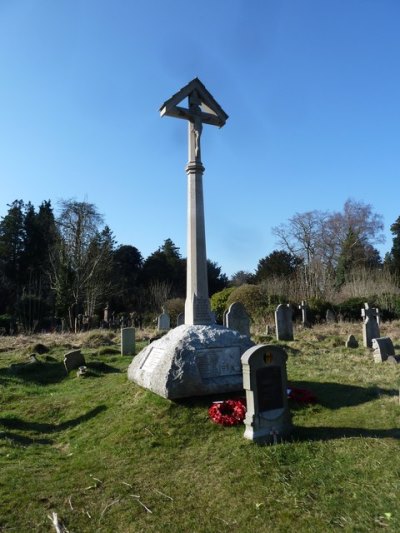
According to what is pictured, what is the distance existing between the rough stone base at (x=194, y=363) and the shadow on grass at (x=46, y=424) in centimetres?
105

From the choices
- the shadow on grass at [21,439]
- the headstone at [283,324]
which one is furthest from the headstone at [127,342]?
the shadow on grass at [21,439]

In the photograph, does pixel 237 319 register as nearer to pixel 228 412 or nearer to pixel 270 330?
pixel 270 330

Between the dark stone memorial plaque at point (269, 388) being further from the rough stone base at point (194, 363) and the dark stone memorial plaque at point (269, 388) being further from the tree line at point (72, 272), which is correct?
the tree line at point (72, 272)

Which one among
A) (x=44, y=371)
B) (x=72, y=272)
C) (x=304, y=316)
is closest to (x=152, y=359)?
(x=44, y=371)

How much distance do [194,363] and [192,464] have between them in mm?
2295

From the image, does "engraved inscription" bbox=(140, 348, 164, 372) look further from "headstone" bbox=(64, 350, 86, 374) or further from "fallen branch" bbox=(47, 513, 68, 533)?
"headstone" bbox=(64, 350, 86, 374)

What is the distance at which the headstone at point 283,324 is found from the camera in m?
17.2

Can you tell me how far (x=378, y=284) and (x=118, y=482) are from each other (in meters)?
29.2

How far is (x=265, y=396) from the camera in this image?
6340 mm

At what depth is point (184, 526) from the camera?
13.6 ft

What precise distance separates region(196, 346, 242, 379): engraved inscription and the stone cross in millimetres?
969

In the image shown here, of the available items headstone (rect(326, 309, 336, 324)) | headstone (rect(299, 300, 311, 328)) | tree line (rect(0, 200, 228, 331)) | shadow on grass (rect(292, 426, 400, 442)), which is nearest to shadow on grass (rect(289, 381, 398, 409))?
shadow on grass (rect(292, 426, 400, 442))

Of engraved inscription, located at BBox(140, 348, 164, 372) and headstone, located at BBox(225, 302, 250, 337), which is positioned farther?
headstone, located at BBox(225, 302, 250, 337)

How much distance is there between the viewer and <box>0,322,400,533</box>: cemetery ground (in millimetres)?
4273
